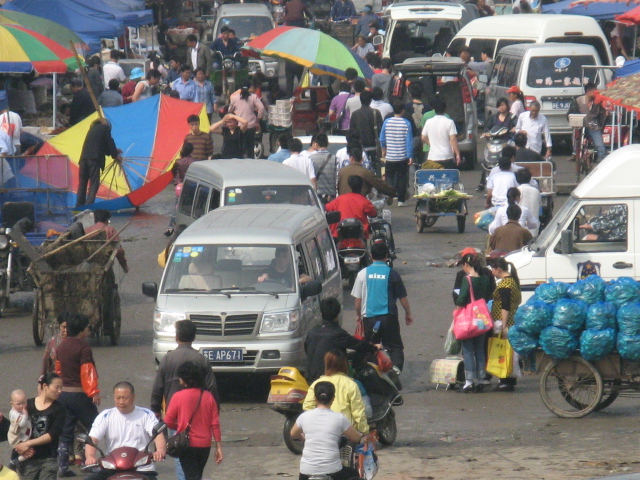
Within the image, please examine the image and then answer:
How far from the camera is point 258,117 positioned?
23.9 metres

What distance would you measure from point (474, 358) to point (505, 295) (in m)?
0.70

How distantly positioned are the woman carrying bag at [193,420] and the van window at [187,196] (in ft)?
25.6

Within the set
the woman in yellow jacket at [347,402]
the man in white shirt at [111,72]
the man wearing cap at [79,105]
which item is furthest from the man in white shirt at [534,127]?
the woman in yellow jacket at [347,402]

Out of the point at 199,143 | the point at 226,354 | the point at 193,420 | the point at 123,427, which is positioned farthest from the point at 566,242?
the point at 199,143

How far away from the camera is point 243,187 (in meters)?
14.9

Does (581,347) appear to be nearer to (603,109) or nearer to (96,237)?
(96,237)

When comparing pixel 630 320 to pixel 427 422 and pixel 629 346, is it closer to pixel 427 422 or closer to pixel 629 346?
pixel 629 346

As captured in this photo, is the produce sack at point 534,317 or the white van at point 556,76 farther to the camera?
the white van at point 556,76

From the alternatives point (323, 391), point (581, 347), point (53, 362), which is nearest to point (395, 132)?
point (581, 347)

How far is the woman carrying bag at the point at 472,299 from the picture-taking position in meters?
11.9

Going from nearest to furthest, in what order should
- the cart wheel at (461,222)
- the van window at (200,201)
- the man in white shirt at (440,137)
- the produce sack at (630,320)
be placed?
1. the produce sack at (630,320)
2. the van window at (200,201)
3. the cart wheel at (461,222)
4. the man in white shirt at (440,137)

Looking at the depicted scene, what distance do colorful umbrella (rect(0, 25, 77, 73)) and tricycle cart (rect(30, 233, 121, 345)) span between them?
9.16 metres

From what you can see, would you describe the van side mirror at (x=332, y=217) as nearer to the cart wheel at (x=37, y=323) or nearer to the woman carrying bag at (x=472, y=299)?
the woman carrying bag at (x=472, y=299)

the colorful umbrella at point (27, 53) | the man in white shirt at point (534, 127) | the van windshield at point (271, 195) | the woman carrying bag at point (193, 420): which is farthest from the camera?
the colorful umbrella at point (27, 53)
